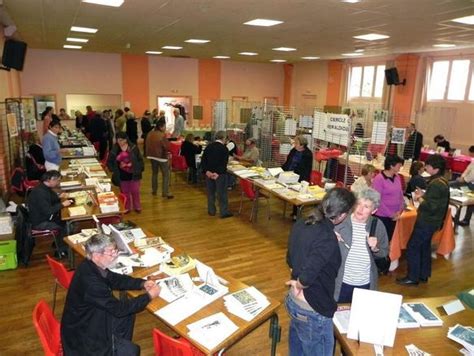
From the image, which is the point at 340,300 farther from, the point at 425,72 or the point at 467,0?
the point at 425,72

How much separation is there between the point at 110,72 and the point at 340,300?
46.3 feet

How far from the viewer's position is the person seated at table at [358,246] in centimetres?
278

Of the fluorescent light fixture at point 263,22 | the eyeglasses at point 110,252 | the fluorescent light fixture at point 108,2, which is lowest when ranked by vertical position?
the eyeglasses at point 110,252

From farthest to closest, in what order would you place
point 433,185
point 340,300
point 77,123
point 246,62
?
point 246,62
point 77,123
point 433,185
point 340,300

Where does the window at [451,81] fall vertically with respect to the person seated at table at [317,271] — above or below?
above

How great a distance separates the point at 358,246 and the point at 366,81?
12.6 meters

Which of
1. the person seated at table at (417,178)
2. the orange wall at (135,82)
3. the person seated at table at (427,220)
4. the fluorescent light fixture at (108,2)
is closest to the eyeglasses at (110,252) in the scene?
the person seated at table at (427,220)

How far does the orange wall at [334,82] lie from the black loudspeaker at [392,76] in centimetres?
305

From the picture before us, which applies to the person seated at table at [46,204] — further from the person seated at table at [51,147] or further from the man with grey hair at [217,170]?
the man with grey hair at [217,170]

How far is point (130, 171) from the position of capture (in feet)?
20.9

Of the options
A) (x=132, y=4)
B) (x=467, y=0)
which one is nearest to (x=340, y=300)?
(x=467, y=0)

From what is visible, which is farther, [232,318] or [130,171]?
[130,171]

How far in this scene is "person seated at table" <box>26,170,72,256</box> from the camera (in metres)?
4.71

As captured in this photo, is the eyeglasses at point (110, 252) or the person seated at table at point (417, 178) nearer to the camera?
the eyeglasses at point (110, 252)
